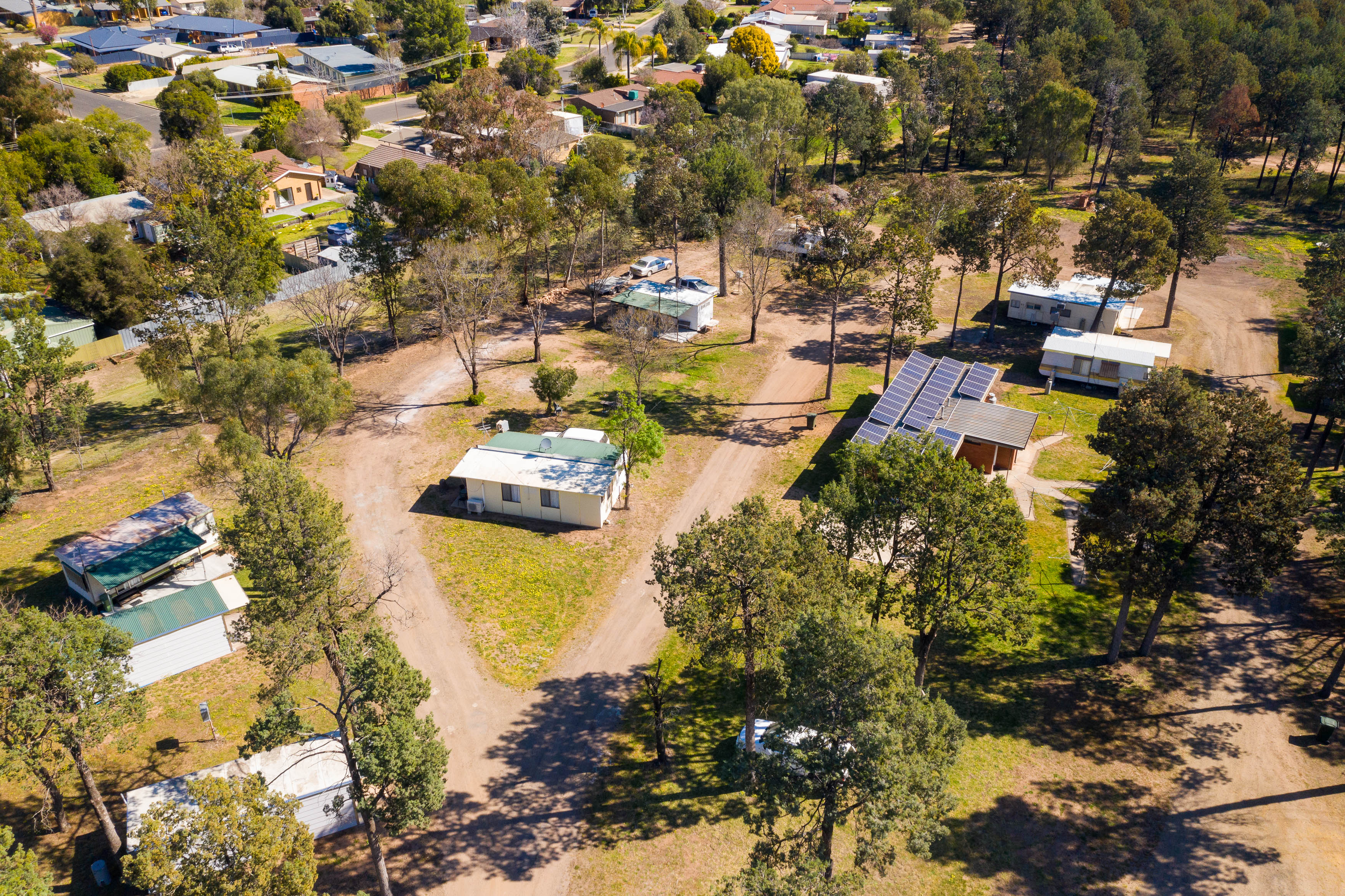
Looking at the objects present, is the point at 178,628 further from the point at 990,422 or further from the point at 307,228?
the point at 307,228

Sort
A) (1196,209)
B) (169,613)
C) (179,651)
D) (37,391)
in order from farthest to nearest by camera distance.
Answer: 1. (1196,209)
2. (37,391)
3. (169,613)
4. (179,651)

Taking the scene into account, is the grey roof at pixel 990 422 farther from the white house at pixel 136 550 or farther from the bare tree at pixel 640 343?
the white house at pixel 136 550

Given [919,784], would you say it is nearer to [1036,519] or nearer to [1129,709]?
[1129,709]

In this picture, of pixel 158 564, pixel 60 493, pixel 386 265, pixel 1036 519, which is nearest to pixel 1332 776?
pixel 1036 519

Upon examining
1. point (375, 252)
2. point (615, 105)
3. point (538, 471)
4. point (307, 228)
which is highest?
point (615, 105)

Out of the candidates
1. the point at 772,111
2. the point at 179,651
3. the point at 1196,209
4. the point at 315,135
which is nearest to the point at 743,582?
the point at 179,651

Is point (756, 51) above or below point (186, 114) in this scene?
above
